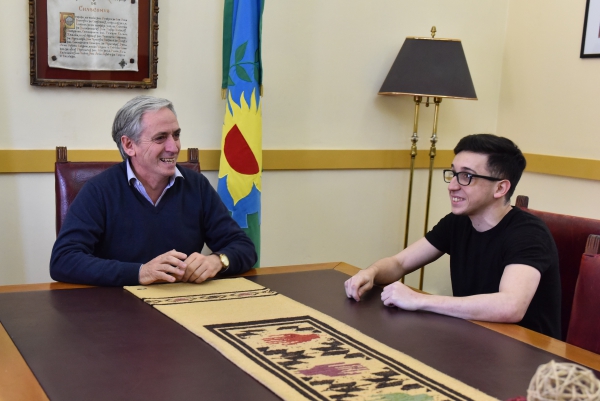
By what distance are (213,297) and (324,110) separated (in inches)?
71.8

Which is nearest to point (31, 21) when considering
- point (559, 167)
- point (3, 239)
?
point (3, 239)

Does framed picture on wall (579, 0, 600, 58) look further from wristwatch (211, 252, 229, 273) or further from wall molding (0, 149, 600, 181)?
wristwatch (211, 252, 229, 273)

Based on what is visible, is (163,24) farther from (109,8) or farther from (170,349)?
(170,349)

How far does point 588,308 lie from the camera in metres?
1.63

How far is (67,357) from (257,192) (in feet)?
5.84

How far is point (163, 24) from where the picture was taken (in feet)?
9.84

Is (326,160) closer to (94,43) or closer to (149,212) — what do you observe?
(94,43)

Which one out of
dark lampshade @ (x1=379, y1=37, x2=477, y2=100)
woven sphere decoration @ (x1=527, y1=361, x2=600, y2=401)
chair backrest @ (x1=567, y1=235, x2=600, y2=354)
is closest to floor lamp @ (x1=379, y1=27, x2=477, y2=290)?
dark lampshade @ (x1=379, y1=37, x2=477, y2=100)

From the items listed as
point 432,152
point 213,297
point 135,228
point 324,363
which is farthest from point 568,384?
point 432,152

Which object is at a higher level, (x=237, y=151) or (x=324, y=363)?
(x=237, y=151)

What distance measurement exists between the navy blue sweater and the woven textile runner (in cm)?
26

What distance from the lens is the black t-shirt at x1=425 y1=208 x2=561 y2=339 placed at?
185 cm

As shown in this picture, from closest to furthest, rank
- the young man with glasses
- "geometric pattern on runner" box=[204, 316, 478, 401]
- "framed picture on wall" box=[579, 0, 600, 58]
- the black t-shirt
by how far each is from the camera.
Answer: "geometric pattern on runner" box=[204, 316, 478, 401] → the young man with glasses → the black t-shirt → "framed picture on wall" box=[579, 0, 600, 58]

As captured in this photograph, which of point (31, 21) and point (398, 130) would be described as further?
point (398, 130)
